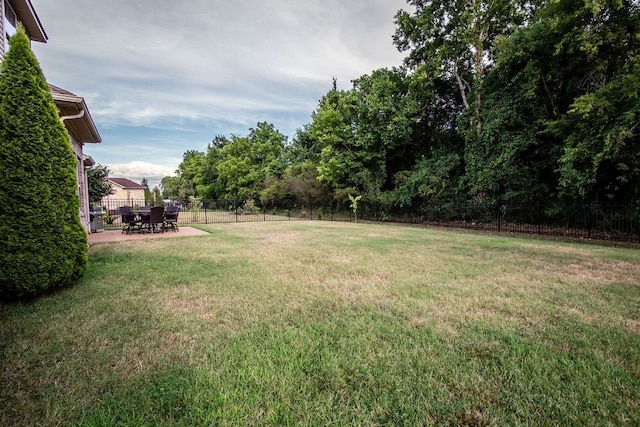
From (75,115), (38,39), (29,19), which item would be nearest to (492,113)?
(75,115)

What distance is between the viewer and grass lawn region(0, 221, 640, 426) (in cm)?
173

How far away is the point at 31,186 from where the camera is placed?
359 cm

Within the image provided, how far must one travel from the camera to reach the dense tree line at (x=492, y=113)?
9.50 metres

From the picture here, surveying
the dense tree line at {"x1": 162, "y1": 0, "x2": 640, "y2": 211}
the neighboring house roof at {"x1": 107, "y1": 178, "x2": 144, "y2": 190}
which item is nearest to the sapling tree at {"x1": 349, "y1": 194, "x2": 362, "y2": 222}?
the dense tree line at {"x1": 162, "y1": 0, "x2": 640, "y2": 211}

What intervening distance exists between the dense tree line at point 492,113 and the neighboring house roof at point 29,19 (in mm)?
14906

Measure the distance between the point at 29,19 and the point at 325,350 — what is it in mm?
9642

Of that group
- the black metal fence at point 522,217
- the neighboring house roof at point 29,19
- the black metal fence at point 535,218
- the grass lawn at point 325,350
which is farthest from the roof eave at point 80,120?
the black metal fence at point 535,218

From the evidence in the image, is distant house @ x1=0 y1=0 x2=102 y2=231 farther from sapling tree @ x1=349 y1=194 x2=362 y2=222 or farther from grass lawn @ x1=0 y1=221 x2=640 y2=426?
sapling tree @ x1=349 y1=194 x2=362 y2=222

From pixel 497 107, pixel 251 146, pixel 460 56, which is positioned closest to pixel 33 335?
pixel 497 107

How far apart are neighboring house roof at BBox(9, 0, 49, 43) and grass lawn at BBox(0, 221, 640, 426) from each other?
6026 millimetres

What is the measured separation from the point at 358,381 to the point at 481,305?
229 centimetres

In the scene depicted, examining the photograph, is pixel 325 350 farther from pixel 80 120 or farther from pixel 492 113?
pixel 492 113

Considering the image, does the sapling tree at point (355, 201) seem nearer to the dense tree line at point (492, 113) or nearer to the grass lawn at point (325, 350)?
the dense tree line at point (492, 113)

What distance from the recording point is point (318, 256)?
668cm
